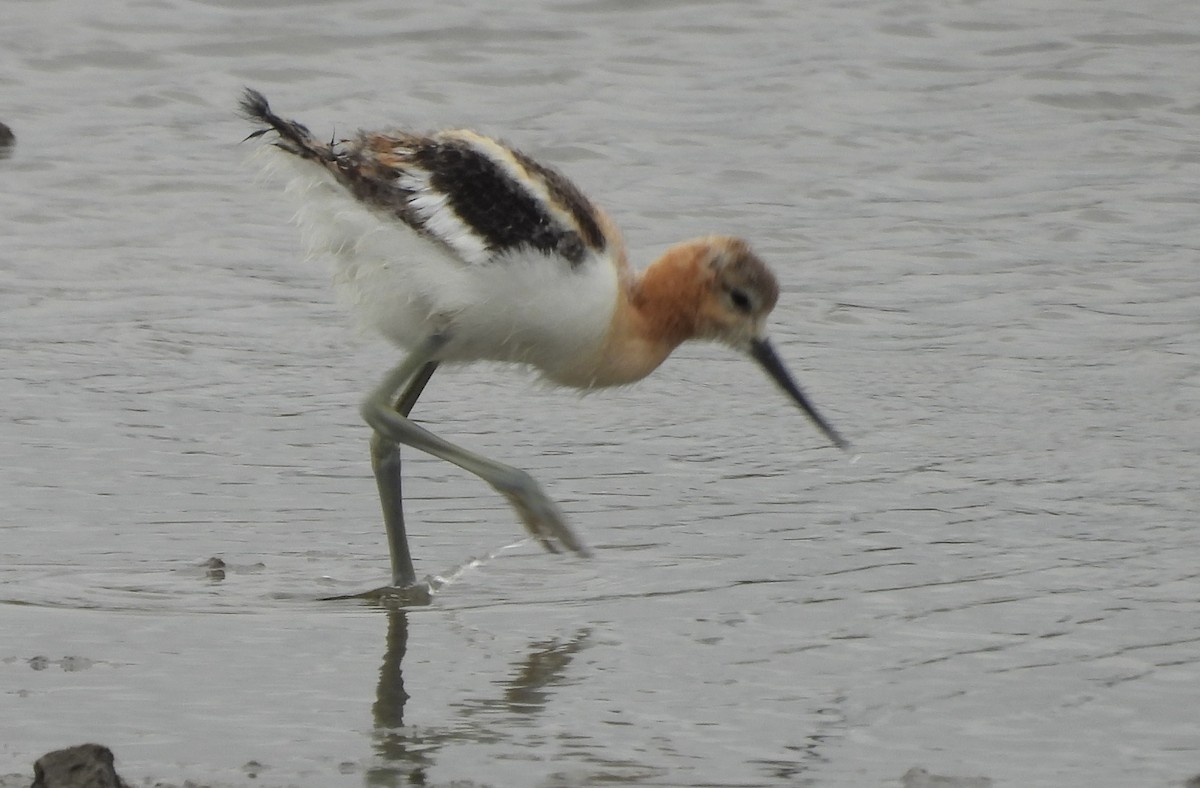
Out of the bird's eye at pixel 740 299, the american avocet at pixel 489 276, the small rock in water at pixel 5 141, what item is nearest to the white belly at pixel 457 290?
the american avocet at pixel 489 276

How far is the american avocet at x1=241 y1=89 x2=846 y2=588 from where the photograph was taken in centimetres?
614

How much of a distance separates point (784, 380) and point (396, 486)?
125 cm

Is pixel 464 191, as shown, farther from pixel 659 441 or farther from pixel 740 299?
pixel 659 441

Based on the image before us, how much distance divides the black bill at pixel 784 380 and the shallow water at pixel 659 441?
246 millimetres

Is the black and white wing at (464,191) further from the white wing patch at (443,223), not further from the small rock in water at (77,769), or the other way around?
the small rock in water at (77,769)

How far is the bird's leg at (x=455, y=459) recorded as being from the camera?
621cm

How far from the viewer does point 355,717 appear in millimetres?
5102

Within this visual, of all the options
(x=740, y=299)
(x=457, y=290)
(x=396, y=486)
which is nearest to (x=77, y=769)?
(x=457, y=290)

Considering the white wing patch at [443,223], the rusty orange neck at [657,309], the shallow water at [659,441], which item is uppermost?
the white wing patch at [443,223]

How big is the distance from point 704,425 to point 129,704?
3198mm

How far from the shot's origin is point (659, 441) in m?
7.66

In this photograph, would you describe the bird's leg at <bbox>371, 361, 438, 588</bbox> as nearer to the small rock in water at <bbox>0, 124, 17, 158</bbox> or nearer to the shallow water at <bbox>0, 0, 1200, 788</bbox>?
the shallow water at <bbox>0, 0, 1200, 788</bbox>

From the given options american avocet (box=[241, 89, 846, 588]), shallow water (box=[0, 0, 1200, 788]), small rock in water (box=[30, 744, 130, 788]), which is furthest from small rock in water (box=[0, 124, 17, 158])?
small rock in water (box=[30, 744, 130, 788])

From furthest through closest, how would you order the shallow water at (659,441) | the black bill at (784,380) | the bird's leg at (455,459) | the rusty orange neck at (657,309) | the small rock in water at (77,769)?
the black bill at (784,380)
the rusty orange neck at (657,309)
the bird's leg at (455,459)
the shallow water at (659,441)
the small rock in water at (77,769)
